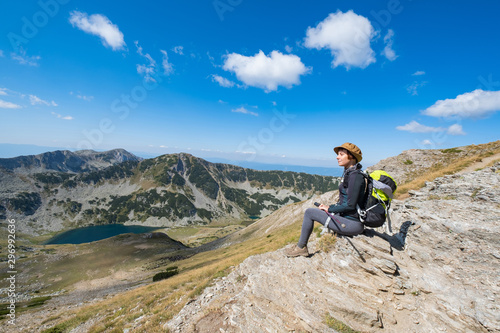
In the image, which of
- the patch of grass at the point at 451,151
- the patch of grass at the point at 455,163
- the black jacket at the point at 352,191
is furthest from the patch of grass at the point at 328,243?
the patch of grass at the point at 451,151

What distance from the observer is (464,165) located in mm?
21828

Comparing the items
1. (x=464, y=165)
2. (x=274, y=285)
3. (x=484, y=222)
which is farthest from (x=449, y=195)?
(x=464, y=165)

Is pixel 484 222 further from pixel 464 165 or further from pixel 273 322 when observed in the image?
pixel 464 165

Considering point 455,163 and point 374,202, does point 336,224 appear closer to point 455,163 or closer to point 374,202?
point 374,202

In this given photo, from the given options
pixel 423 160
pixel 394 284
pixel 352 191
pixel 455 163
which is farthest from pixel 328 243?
pixel 423 160

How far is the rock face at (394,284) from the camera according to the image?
7633mm

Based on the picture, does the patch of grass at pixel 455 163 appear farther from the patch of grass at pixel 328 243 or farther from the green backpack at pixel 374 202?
the green backpack at pixel 374 202

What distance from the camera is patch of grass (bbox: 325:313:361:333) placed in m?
7.75

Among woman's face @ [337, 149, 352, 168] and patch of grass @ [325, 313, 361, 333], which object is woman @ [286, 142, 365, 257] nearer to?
woman's face @ [337, 149, 352, 168]

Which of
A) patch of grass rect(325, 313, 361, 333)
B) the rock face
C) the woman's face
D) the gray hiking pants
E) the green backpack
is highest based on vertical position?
the woman's face

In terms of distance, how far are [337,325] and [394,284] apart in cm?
339

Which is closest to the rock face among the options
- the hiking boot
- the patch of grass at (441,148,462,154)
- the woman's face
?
the hiking boot

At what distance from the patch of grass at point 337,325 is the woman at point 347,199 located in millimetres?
3588

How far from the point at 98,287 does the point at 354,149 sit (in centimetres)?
6873
